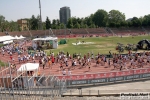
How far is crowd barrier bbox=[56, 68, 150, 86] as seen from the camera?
16781mm

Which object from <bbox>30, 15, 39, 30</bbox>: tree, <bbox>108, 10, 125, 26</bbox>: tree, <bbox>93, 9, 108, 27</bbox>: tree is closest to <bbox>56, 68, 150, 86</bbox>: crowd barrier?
<bbox>30, 15, 39, 30</bbox>: tree

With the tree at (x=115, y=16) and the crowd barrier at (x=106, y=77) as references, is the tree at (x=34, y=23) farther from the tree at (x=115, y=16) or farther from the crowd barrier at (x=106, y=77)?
the crowd barrier at (x=106, y=77)

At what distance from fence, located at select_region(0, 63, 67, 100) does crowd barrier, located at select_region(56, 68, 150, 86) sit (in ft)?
9.56

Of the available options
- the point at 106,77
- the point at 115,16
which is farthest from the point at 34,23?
the point at 106,77

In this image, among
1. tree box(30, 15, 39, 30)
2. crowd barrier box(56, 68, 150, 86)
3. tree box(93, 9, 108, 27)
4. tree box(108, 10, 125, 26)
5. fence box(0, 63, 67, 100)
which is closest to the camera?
fence box(0, 63, 67, 100)

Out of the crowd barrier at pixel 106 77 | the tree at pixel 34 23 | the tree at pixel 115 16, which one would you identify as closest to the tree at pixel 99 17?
the tree at pixel 115 16

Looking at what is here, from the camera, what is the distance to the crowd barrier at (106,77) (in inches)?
661

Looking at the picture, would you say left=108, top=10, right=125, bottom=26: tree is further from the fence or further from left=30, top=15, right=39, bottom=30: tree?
the fence

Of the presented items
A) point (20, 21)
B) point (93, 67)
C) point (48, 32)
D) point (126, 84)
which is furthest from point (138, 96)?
point (20, 21)

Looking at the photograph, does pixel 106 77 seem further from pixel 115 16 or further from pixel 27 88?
pixel 115 16

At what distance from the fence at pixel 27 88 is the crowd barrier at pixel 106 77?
2.91m

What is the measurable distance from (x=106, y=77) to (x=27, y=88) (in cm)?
919

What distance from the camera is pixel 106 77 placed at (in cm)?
1728

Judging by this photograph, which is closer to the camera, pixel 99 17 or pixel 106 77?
pixel 106 77
